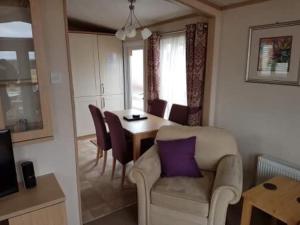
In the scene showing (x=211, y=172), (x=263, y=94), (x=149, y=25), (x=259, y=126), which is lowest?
(x=211, y=172)

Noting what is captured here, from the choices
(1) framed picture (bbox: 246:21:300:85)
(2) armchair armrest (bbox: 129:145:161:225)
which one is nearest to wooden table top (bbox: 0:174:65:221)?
(2) armchair armrest (bbox: 129:145:161:225)


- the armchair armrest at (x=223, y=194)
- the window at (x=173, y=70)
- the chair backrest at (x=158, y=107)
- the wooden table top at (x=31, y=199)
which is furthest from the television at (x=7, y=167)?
the window at (x=173, y=70)

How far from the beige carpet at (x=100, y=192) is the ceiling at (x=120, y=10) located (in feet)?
7.76

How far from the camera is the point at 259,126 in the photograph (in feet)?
8.09

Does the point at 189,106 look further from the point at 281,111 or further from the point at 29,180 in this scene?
the point at 29,180

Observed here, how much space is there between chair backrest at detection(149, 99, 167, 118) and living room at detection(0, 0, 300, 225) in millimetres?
853

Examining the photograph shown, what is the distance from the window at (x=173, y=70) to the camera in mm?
3562

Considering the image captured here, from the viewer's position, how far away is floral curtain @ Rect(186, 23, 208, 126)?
290 cm

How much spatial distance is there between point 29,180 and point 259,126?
87.9 inches

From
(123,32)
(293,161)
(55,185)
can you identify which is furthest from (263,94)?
(55,185)

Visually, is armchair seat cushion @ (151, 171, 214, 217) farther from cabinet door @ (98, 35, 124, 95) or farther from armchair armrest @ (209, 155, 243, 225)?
cabinet door @ (98, 35, 124, 95)

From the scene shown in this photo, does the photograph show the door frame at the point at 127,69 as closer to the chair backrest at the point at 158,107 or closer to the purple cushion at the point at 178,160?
the chair backrest at the point at 158,107

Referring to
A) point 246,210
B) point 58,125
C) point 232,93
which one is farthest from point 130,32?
point 246,210

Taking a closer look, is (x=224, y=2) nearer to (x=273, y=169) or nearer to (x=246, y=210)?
(x=273, y=169)
